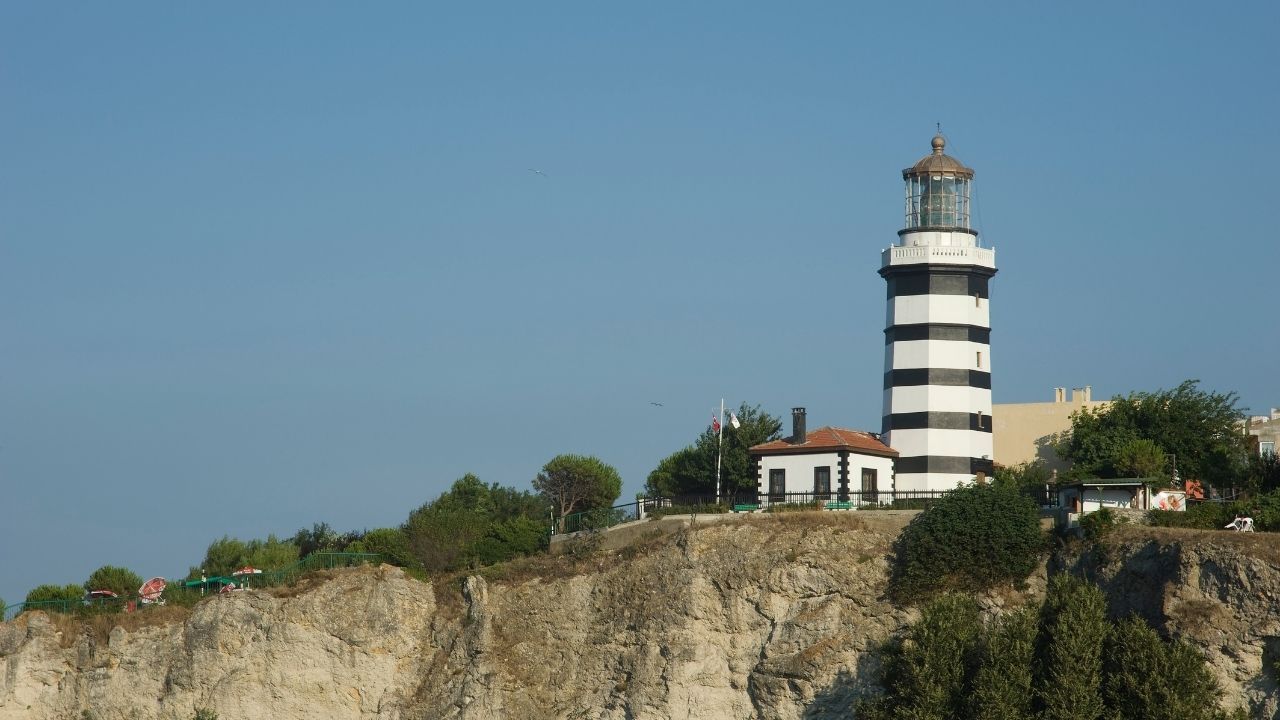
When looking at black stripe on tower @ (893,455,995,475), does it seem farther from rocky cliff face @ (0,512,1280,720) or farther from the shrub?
the shrub

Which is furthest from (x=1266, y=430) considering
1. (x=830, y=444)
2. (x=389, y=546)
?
(x=389, y=546)

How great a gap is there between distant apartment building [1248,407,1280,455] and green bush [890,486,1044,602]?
1612 cm

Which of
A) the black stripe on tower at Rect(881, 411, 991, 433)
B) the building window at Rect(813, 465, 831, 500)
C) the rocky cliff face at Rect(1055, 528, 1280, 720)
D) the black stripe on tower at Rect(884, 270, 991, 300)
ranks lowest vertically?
the rocky cliff face at Rect(1055, 528, 1280, 720)

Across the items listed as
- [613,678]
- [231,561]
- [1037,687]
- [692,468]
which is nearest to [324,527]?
[231,561]

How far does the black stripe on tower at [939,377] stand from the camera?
62.8 meters

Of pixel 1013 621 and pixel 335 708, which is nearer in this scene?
pixel 1013 621

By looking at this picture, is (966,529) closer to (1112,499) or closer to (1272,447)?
(1112,499)

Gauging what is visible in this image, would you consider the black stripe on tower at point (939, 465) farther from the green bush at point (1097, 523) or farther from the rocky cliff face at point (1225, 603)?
the rocky cliff face at point (1225, 603)

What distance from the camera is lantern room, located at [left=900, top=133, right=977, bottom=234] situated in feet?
213

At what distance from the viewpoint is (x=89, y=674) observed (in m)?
62.4

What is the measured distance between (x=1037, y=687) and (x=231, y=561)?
33466mm

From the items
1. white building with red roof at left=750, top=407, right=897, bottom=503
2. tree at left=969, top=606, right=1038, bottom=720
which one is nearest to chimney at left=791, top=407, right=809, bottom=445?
white building with red roof at left=750, top=407, right=897, bottom=503

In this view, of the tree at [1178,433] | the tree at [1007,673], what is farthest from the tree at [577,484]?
the tree at [1007,673]

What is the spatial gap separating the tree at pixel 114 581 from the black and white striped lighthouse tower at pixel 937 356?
24.5 metres
